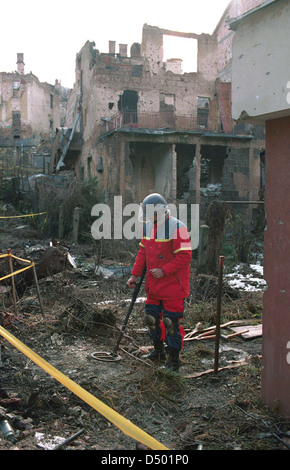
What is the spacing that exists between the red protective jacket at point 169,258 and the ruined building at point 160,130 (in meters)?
15.8

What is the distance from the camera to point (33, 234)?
52.4 ft

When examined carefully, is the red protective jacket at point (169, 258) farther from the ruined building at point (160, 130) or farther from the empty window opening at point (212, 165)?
the empty window opening at point (212, 165)

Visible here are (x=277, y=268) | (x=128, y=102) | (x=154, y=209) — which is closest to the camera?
(x=277, y=268)

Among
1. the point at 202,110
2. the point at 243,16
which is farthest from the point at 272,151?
the point at 202,110

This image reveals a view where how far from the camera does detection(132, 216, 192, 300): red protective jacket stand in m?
4.20

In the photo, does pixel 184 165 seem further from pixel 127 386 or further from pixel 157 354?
pixel 127 386

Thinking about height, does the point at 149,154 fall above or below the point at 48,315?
above

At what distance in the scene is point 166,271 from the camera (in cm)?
414

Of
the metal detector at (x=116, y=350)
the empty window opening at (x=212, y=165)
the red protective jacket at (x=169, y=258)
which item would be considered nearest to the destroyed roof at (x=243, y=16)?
the red protective jacket at (x=169, y=258)

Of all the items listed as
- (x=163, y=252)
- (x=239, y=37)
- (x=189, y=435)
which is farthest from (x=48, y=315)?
(x=239, y=37)

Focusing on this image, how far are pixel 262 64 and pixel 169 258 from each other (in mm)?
2091

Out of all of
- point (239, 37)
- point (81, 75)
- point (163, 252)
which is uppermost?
point (81, 75)

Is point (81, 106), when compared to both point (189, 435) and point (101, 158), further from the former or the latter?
point (189, 435)

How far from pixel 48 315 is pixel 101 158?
16494 mm
